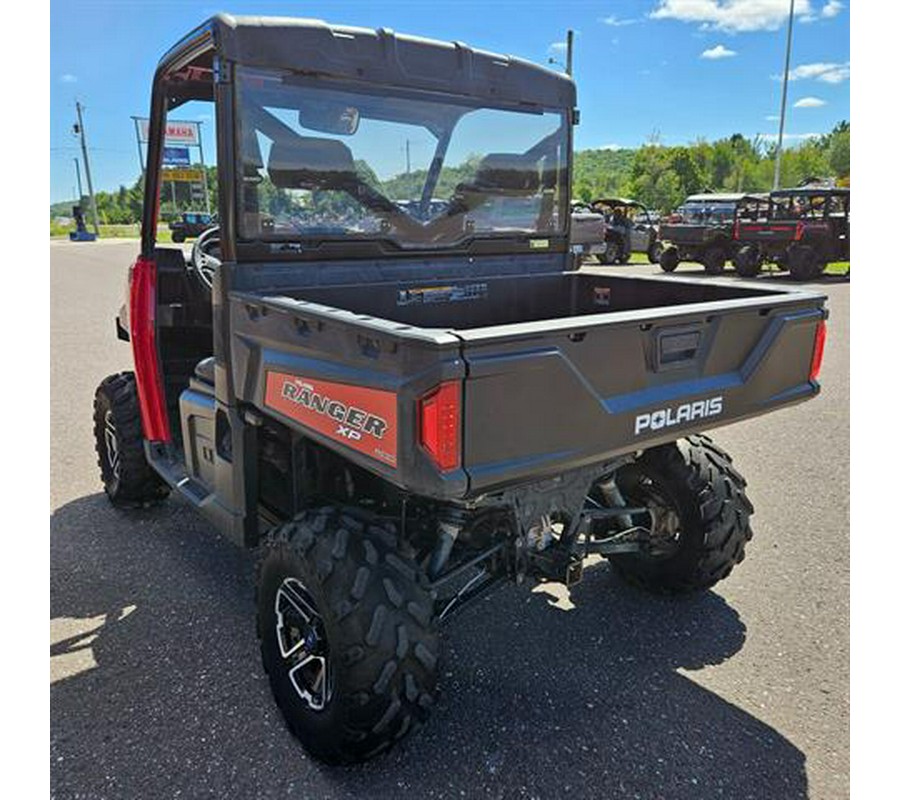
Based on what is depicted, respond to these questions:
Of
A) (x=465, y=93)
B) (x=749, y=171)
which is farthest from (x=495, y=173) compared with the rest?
(x=749, y=171)

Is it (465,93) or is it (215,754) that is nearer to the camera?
(215,754)

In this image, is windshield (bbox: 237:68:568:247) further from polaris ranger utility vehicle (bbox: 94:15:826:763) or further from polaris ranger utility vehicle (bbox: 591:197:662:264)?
polaris ranger utility vehicle (bbox: 591:197:662:264)

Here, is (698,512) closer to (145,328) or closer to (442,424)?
(442,424)

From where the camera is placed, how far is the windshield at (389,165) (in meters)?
2.84

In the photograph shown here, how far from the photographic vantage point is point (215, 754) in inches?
97.7

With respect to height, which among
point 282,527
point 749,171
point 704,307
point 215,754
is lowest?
point 215,754

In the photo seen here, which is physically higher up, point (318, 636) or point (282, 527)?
point (282, 527)

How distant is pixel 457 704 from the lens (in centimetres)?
275

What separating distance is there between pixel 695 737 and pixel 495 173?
97.9 inches

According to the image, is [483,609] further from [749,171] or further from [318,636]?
[749,171]

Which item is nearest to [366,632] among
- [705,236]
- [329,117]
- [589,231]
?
[329,117]

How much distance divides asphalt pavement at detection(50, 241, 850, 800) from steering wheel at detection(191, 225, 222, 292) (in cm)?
137

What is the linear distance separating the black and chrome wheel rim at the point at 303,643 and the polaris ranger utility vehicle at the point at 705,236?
17273mm

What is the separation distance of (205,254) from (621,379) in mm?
2504
